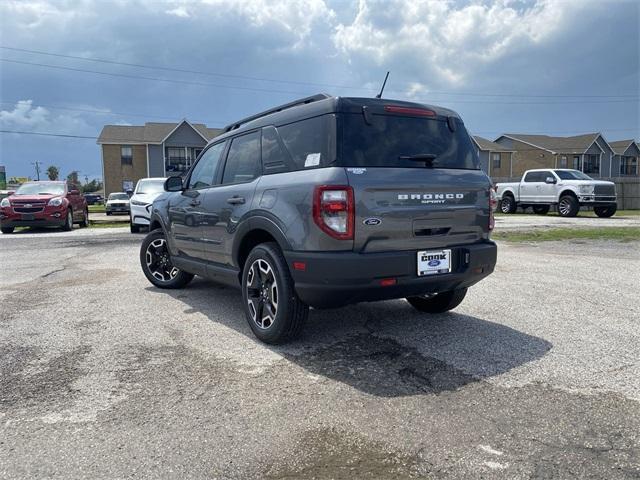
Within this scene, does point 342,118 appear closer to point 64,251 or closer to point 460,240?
point 460,240

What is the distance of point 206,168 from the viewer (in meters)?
5.69

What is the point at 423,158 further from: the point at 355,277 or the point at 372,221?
the point at 355,277

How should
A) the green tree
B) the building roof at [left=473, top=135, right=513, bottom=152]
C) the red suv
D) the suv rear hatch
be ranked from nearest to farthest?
the suv rear hatch
the red suv
the building roof at [left=473, top=135, right=513, bottom=152]
the green tree

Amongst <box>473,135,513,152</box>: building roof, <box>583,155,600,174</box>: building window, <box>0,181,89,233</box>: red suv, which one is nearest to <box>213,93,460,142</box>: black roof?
<box>0,181,89,233</box>: red suv

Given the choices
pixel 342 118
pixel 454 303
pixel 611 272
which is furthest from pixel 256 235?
pixel 611 272

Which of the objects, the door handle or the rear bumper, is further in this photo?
the door handle

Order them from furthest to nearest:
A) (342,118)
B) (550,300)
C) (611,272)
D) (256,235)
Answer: (611,272) < (550,300) < (256,235) < (342,118)

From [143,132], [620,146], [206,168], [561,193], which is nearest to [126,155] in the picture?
[143,132]

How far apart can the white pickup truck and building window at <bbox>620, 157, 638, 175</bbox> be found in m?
47.8

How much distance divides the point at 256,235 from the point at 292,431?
6.83 feet

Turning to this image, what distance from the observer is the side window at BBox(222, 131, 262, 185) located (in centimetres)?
470

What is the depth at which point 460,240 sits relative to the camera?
4238 mm

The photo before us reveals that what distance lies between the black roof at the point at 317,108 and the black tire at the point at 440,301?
1671 mm

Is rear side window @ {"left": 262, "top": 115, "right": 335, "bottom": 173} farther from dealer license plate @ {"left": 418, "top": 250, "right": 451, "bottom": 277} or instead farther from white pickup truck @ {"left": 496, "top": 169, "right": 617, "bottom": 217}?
white pickup truck @ {"left": 496, "top": 169, "right": 617, "bottom": 217}
